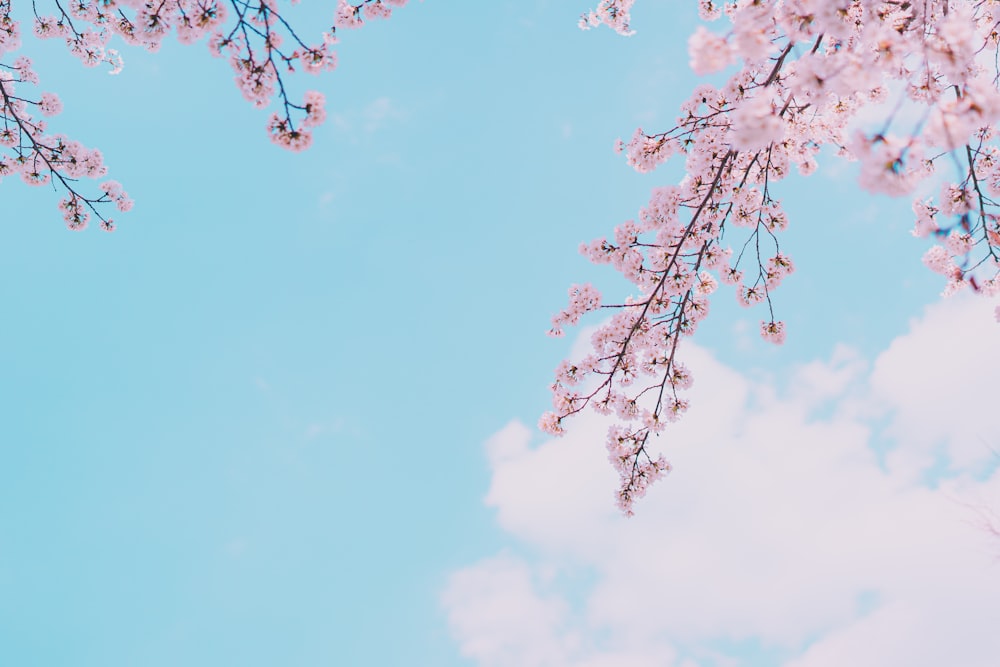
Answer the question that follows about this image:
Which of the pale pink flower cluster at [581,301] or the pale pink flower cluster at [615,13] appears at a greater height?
the pale pink flower cluster at [615,13]

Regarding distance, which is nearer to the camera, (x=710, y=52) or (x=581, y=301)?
(x=710, y=52)

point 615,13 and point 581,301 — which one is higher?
point 615,13

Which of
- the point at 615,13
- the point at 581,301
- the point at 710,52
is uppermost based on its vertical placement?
the point at 615,13

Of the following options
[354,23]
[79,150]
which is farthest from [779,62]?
[79,150]

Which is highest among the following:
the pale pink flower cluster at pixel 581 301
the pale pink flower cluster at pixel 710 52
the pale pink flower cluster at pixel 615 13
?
the pale pink flower cluster at pixel 615 13

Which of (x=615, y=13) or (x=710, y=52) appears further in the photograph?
(x=615, y=13)

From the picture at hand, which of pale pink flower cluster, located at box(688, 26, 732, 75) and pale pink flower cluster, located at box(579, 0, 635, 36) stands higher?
pale pink flower cluster, located at box(579, 0, 635, 36)

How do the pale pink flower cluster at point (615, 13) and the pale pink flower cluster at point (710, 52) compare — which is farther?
the pale pink flower cluster at point (615, 13)

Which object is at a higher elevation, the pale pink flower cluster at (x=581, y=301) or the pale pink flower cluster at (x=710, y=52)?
the pale pink flower cluster at (x=581, y=301)

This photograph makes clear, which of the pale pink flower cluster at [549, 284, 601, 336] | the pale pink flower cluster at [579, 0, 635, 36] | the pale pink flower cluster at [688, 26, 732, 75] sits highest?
the pale pink flower cluster at [579, 0, 635, 36]

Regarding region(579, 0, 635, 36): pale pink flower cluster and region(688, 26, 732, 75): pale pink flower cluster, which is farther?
region(579, 0, 635, 36): pale pink flower cluster

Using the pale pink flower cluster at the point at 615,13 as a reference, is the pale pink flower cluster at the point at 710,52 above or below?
below

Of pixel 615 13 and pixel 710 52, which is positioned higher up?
pixel 615 13

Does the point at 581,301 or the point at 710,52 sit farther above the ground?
the point at 581,301
